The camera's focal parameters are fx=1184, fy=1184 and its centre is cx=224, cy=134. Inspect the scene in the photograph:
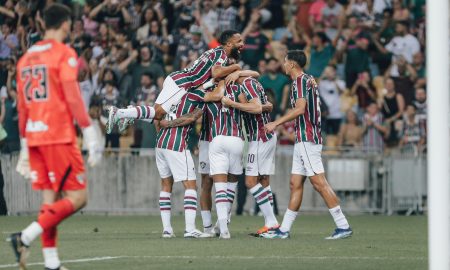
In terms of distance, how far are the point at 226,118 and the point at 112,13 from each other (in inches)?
498

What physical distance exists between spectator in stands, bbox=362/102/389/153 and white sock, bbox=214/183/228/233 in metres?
9.44

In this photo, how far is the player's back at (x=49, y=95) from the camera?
10461mm

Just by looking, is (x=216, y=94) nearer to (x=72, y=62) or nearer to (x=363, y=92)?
(x=72, y=62)

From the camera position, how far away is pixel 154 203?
24.1 metres

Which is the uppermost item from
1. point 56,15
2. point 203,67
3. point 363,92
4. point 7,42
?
point 7,42

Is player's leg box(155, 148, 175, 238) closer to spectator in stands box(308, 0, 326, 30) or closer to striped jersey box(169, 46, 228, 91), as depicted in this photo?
striped jersey box(169, 46, 228, 91)

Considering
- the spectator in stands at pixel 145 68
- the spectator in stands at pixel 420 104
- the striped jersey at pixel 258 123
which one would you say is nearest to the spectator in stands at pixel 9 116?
the spectator in stands at pixel 145 68

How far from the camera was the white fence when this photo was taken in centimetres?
2392

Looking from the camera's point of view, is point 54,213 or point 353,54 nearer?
point 54,213

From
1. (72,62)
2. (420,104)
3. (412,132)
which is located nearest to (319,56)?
(420,104)

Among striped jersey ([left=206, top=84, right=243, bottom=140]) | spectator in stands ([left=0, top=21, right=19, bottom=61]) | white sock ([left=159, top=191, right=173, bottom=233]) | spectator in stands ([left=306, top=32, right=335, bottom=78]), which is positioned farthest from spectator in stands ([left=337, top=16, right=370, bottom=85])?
white sock ([left=159, top=191, right=173, bottom=233])

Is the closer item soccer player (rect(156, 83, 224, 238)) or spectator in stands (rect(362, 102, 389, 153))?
soccer player (rect(156, 83, 224, 238))

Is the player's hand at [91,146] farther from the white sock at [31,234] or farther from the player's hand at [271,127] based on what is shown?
the player's hand at [271,127]

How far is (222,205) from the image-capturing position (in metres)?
15.4
